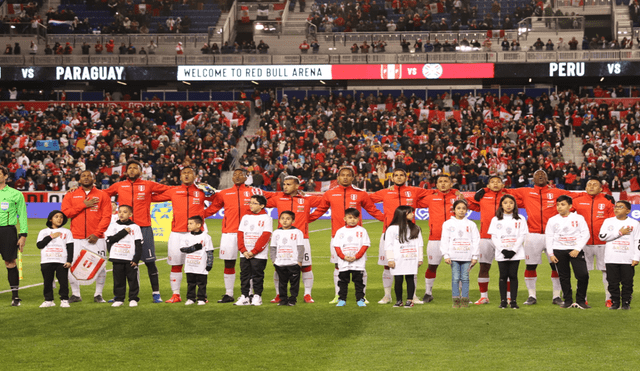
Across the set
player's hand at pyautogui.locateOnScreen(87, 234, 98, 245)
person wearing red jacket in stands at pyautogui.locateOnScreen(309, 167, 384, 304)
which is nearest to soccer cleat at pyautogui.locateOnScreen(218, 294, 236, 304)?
person wearing red jacket in stands at pyautogui.locateOnScreen(309, 167, 384, 304)

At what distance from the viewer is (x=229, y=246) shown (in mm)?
11250

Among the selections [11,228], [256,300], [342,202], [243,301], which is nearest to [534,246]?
[342,202]

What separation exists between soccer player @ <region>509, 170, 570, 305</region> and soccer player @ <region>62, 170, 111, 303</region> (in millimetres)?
6901

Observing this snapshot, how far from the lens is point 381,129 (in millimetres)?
35500

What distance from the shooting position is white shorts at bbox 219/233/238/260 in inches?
442

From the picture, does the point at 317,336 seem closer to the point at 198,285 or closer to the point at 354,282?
the point at 354,282

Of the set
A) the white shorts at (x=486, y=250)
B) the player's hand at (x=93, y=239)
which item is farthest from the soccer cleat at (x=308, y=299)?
the player's hand at (x=93, y=239)

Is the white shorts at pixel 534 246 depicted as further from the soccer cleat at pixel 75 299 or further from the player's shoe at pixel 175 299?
the soccer cleat at pixel 75 299

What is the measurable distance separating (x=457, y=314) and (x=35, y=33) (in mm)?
38451

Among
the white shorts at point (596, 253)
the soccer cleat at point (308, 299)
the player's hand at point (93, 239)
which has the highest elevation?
the player's hand at point (93, 239)

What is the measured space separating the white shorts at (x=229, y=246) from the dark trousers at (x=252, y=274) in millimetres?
353

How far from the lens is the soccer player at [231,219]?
1125 centimetres

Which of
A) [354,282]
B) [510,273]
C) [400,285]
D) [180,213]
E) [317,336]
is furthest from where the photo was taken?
[180,213]

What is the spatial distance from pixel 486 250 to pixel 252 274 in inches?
149
